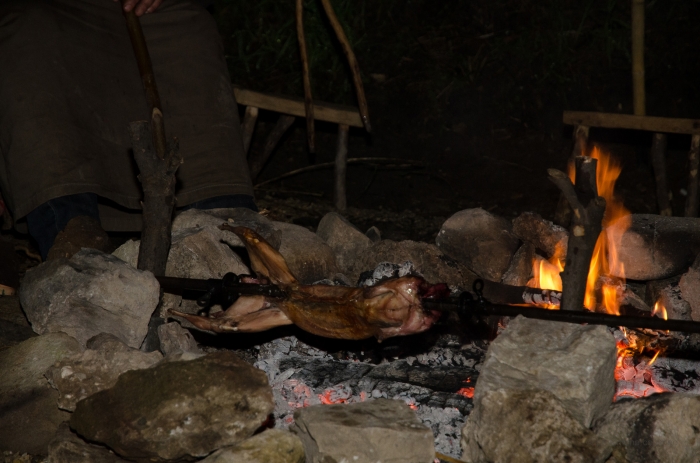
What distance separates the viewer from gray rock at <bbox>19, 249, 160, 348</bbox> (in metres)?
3.29

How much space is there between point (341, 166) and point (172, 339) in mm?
3081

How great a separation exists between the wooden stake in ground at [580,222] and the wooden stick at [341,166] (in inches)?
133

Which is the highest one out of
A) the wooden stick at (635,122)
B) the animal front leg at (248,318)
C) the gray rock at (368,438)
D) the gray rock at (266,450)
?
the wooden stick at (635,122)

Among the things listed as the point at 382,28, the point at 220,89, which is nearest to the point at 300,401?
the point at 220,89

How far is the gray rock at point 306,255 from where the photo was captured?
14.1 ft

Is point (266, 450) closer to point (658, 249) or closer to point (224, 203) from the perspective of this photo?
point (658, 249)

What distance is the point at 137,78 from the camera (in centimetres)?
505

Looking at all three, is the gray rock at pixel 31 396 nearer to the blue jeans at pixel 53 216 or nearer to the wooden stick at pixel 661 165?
the blue jeans at pixel 53 216

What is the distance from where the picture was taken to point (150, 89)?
370cm

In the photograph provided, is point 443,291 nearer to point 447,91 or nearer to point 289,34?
point 447,91

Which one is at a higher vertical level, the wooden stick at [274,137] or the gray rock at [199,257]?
the wooden stick at [274,137]

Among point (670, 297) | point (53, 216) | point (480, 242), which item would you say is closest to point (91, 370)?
point (53, 216)

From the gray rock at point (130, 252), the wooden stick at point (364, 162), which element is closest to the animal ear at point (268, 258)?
the gray rock at point (130, 252)

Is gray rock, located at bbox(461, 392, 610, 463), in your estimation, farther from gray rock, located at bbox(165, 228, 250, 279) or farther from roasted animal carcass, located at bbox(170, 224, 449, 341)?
gray rock, located at bbox(165, 228, 250, 279)
